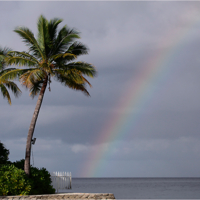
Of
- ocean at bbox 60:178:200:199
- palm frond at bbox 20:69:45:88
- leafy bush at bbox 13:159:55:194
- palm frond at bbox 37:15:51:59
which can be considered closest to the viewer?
leafy bush at bbox 13:159:55:194

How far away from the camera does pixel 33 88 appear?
2291cm

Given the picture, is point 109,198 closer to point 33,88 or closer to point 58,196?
point 58,196

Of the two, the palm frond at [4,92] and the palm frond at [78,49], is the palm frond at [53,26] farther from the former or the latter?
the palm frond at [4,92]

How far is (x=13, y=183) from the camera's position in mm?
16875

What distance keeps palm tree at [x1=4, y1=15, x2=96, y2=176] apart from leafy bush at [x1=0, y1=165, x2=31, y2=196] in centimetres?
333

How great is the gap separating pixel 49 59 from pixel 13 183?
874cm

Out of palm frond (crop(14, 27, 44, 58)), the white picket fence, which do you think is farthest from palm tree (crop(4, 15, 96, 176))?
the white picket fence

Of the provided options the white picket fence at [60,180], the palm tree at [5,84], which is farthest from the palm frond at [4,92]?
the white picket fence at [60,180]

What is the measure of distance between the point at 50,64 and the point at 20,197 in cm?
922

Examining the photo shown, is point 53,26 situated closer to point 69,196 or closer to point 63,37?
point 63,37

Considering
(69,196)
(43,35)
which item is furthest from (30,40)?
(69,196)

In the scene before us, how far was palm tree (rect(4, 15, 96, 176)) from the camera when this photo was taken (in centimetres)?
2011

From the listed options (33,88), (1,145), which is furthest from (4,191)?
(33,88)

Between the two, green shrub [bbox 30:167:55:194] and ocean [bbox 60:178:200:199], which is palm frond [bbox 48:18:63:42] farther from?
ocean [bbox 60:178:200:199]
